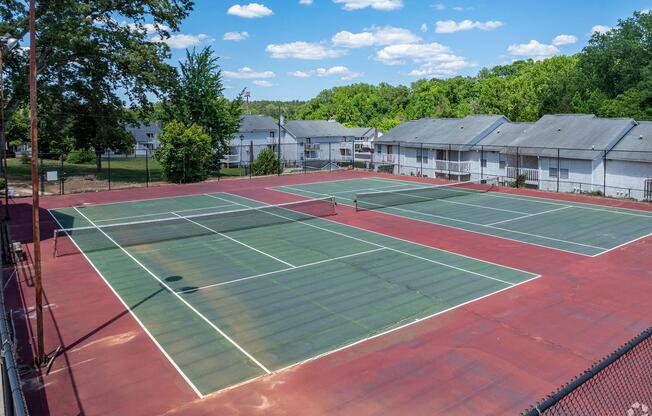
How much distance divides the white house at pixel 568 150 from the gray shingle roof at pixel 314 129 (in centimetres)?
4004

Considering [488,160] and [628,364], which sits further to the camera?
[488,160]

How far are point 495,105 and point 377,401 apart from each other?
75491mm

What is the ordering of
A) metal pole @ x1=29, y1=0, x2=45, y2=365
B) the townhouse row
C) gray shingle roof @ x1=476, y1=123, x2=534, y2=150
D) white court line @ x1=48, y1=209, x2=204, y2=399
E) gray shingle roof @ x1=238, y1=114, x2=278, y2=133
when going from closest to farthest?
white court line @ x1=48, y1=209, x2=204, y2=399 < metal pole @ x1=29, y1=0, x2=45, y2=365 < the townhouse row < gray shingle roof @ x1=476, y1=123, x2=534, y2=150 < gray shingle roof @ x1=238, y1=114, x2=278, y2=133

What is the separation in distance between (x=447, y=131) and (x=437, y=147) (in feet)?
11.7

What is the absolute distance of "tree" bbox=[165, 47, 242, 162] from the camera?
146ft

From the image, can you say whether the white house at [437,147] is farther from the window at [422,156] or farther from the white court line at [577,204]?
the white court line at [577,204]

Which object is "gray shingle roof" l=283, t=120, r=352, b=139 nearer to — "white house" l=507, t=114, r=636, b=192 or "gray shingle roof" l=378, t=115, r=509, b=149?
"gray shingle roof" l=378, t=115, r=509, b=149

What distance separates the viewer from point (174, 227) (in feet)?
73.5

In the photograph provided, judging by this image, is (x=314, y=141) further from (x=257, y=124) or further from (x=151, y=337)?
(x=151, y=337)

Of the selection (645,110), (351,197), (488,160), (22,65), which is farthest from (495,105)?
(22,65)

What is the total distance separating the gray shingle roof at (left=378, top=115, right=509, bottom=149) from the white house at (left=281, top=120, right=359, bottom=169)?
884 inches

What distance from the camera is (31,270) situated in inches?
642

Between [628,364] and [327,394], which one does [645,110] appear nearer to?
[628,364]

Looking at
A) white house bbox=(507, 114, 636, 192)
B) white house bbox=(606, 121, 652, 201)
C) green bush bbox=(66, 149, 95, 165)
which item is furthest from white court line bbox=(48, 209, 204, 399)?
green bush bbox=(66, 149, 95, 165)
